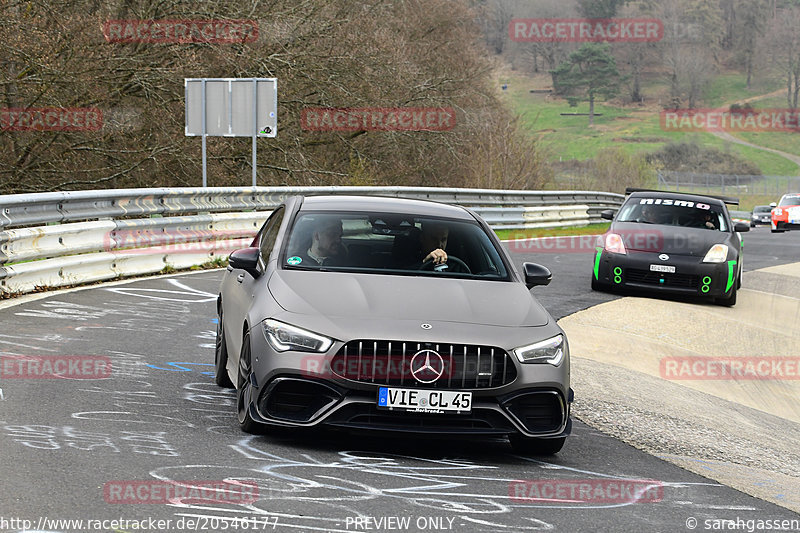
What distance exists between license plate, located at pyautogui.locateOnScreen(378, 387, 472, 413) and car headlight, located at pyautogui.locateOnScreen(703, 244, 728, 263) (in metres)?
10.4

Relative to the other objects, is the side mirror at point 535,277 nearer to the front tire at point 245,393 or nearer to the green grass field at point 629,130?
the front tire at point 245,393

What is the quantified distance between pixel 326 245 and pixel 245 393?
129 cm

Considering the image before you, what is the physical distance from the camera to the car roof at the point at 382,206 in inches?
303

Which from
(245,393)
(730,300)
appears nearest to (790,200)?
(730,300)

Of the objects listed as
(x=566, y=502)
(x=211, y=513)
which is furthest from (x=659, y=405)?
(x=211, y=513)

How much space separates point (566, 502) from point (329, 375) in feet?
4.63

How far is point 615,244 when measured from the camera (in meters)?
16.2

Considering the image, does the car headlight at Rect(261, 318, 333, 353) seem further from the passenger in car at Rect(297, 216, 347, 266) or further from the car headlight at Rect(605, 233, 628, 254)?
the car headlight at Rect(605, 233, 628, 254)

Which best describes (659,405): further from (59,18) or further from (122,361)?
(59,18)

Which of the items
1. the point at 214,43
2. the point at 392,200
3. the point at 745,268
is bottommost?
the point at 745,268

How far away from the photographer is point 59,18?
22312 millimetres

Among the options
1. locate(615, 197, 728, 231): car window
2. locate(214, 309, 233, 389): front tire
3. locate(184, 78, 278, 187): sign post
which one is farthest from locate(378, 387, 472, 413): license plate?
locate(184, 78, 278, 187): sign post

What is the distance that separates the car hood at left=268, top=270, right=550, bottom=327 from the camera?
635cm

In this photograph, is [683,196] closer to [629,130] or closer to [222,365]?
[222,365]
